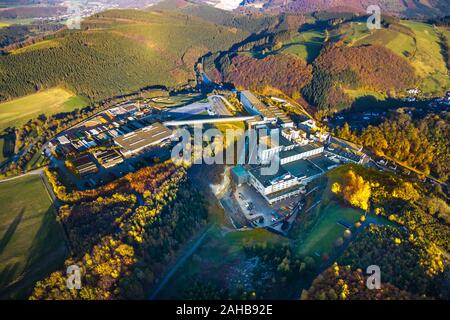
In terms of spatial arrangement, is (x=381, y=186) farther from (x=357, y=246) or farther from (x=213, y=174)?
(x=213, y=174)

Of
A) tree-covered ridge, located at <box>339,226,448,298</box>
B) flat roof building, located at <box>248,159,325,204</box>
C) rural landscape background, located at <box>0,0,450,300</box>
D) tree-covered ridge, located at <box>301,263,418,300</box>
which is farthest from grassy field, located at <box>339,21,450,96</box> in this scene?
tree-covered ridge, located at <box>301,263,418,300</box>

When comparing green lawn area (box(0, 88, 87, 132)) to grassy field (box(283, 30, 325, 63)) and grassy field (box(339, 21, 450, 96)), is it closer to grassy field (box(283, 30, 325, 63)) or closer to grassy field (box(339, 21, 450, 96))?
grassy field (box(283, 30, 325, 63))

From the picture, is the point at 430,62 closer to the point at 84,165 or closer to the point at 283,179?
the point at 283,179

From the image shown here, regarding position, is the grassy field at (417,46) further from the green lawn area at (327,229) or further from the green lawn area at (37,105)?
the green lawn area at (37,105)

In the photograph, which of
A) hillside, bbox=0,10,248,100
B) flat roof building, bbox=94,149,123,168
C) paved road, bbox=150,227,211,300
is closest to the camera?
paved road, bbox=150,227,211,300

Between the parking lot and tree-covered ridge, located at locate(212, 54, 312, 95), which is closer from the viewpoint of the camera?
the parking lot
